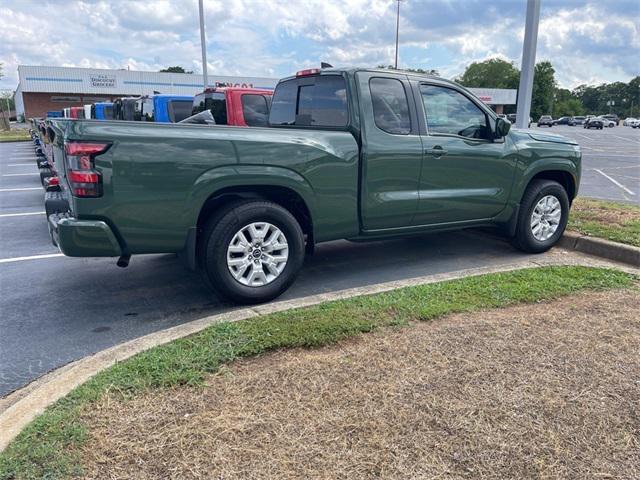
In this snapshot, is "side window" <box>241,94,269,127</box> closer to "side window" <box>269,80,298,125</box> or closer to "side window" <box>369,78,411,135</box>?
"side window" <box>269,80,298,125</box>

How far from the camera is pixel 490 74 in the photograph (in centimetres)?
11381

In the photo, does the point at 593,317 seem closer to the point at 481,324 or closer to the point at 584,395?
the point at 481,324

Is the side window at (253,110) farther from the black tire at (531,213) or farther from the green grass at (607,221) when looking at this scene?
the green grass at (607,221)

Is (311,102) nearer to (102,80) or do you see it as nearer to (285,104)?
(285,104)

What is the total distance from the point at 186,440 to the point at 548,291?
3.25 metres

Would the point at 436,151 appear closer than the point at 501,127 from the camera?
Yes

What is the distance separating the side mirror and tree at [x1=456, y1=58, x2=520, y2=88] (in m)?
110

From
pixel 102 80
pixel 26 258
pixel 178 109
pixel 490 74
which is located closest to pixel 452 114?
pixel 26 258

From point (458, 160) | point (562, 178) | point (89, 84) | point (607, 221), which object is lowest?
point (607, 221)

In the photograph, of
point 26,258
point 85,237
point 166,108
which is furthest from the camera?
point 166,108

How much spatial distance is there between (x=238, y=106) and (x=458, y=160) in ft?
15.9

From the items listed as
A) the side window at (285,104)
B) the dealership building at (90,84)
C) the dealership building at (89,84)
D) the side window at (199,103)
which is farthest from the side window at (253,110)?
the dealership building at (90,84)

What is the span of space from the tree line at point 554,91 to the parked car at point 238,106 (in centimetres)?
7548

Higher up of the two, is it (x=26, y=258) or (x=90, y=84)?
(x=90, y=84)
